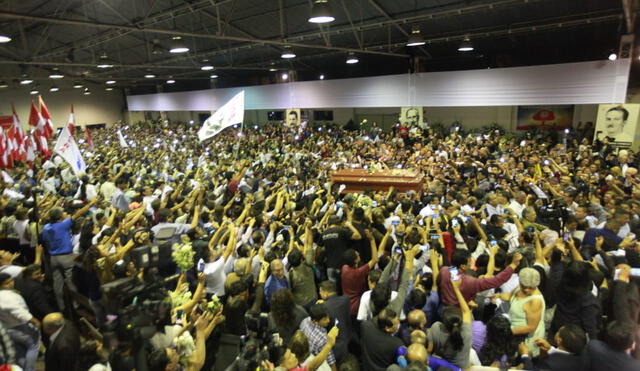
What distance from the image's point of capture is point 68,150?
717cm

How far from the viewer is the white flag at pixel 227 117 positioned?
6402 millimetres

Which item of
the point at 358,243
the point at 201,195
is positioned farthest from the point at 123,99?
the point at 358,243

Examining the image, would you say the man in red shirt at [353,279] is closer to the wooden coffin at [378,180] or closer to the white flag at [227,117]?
the white flag at [227,117]

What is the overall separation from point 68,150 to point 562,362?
823 cm

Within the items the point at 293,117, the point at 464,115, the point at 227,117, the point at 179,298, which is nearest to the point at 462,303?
the point at 179,298

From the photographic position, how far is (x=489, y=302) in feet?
10.1

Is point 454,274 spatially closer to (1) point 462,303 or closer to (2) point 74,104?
(1) point 462,303

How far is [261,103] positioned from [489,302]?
18.2 metres

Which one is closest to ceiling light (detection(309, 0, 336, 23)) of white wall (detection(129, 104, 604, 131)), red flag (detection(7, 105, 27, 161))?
red flag (detection(7, 105, 27, 161))

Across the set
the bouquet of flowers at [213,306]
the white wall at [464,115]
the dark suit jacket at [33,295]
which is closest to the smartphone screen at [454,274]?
the bouquet of flowers at [213,306]

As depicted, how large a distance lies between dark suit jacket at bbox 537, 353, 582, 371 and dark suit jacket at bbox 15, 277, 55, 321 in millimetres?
4154

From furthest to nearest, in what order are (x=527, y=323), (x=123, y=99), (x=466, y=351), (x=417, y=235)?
(x=123, y=99)
(x=417, y=235)
(x=527, y=323)
(x=466, y=351)

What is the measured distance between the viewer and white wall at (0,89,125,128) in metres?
24.3

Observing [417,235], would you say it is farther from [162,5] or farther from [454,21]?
[162,5]
